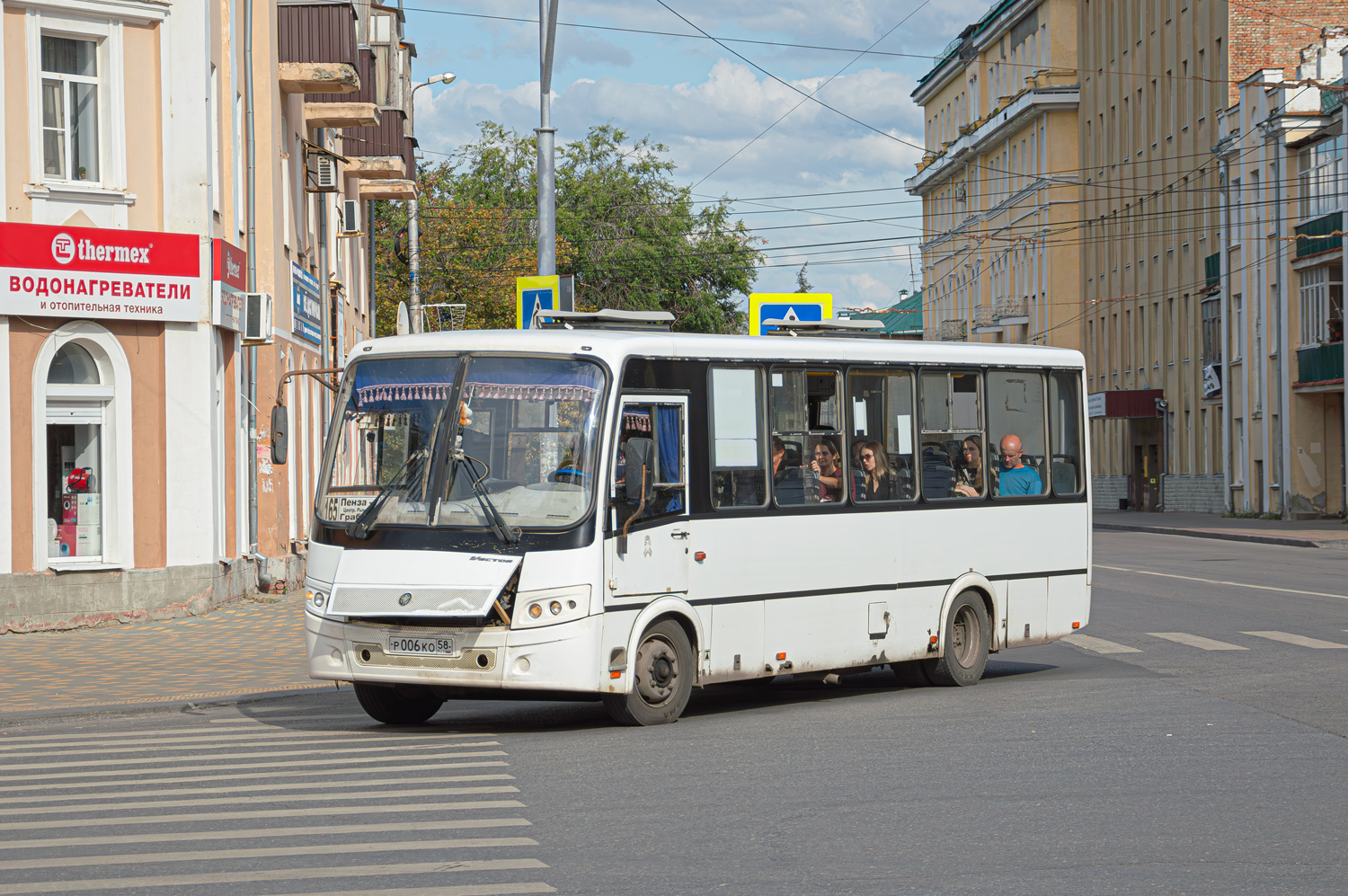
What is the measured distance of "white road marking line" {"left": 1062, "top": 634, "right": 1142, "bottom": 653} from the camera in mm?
17188

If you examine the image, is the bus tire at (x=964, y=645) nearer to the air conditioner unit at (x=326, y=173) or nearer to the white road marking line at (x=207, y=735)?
the white road marking line at (x=207, y=735)

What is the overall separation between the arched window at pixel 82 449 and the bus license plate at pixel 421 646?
9894mm

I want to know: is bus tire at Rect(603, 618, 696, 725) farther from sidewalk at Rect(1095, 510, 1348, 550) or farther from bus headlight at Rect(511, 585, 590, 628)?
sidewalk at Rect(1095, 510, 1348, 550)

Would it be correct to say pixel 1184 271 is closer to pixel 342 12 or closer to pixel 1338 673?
pixel 342 12

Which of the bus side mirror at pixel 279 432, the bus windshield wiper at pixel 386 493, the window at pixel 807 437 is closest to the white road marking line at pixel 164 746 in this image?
the bus windshield wiper at pixel 386 493

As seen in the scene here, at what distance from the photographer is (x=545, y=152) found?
74.5 feet

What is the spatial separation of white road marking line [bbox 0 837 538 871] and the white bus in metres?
3.38

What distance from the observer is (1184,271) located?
215 feet

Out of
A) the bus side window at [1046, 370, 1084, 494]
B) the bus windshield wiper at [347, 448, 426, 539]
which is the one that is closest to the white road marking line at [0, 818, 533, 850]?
the bus windshield wiper at [347, 448, 426, 539]

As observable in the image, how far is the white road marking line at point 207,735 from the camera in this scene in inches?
464

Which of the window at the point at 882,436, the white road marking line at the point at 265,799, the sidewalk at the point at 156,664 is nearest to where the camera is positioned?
the white road marking line at the point at 265,799

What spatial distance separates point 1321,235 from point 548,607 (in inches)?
1742

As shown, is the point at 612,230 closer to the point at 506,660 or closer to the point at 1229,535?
the point at 1229,535

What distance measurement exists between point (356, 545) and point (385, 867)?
4.67 m
